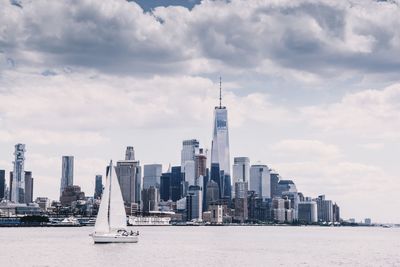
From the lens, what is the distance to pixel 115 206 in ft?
411

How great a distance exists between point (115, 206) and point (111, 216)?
2.04m

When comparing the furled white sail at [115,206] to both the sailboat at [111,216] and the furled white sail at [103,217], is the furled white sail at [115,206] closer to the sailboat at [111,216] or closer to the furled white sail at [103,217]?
the sailboat at [111,216]

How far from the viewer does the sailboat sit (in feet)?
409
